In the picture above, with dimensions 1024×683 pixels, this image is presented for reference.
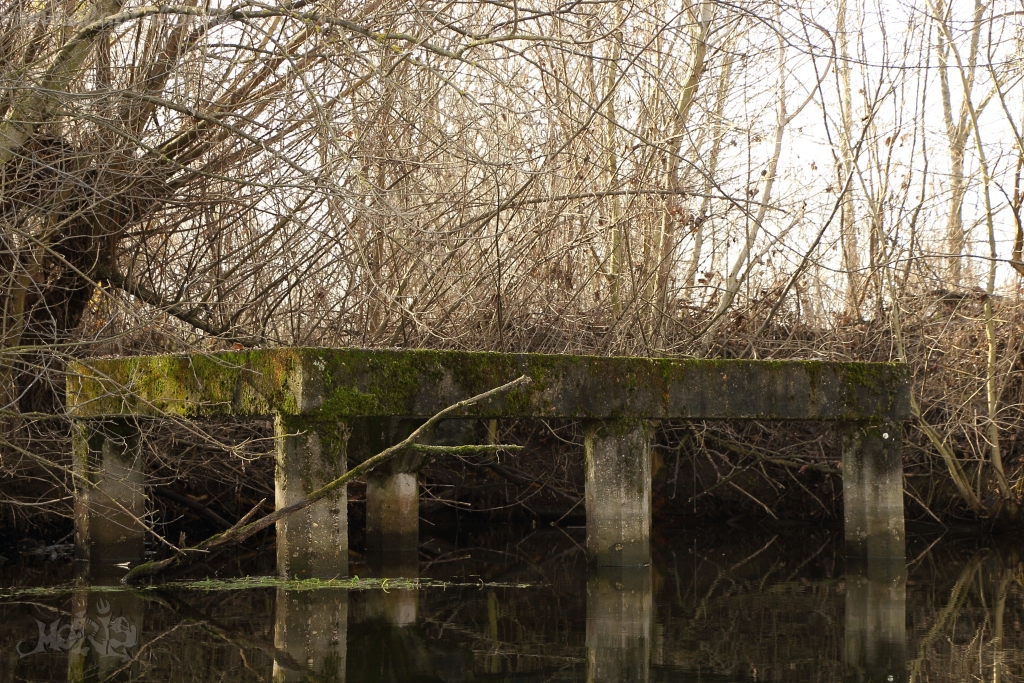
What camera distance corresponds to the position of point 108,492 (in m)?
11.2

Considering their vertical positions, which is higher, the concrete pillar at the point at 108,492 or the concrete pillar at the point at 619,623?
the concrete pillar at the point at 108,492

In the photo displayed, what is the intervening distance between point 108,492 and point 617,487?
4.51 metres

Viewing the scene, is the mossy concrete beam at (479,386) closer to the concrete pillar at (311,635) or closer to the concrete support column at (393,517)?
the concrete pillar at (311,635)

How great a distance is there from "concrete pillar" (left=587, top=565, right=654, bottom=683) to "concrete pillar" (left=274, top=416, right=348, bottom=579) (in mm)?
1944

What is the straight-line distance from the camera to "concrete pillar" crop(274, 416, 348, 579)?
358 inches

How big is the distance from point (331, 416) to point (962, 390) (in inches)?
342

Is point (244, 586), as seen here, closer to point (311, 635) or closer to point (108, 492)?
point (108, 492)

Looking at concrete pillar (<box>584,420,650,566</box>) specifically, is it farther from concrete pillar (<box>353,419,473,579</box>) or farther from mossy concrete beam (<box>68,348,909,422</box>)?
concrete pillar (<box>353,419,473,579</box>)

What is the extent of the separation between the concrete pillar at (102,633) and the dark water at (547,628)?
0.06 feet

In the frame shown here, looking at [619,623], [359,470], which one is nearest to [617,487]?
[619,623]

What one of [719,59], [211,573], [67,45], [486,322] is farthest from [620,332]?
[67,45]

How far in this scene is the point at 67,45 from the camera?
29.4ft

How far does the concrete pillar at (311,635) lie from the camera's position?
680 centimetres

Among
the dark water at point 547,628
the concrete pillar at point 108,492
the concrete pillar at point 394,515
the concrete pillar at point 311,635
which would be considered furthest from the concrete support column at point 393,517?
the concrete pillar at point 311,635
